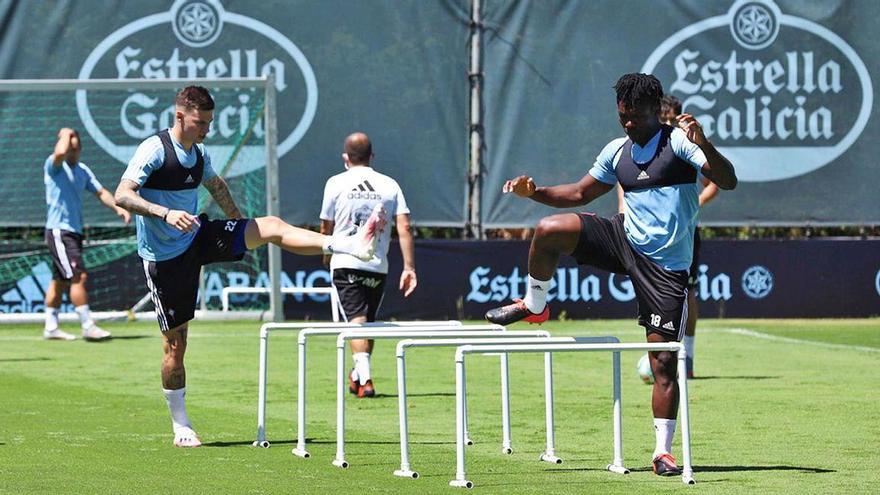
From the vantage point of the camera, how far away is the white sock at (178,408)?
9.44m

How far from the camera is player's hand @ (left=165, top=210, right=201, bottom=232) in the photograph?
867 centimetres

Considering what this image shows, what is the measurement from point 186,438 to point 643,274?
9.94 feet

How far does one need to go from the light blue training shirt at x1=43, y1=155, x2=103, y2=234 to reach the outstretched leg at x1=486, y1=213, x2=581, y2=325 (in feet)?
32.4

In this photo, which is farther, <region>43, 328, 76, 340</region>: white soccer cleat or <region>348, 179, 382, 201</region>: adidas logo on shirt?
<region>43, 328, 76, 340</region>: white soccer cleat

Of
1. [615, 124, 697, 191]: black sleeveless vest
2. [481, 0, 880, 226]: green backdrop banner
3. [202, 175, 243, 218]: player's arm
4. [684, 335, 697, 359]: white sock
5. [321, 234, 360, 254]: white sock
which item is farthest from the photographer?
[481, 0, 880, 226]: green backdrop banner

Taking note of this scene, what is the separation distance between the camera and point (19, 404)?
11.6m

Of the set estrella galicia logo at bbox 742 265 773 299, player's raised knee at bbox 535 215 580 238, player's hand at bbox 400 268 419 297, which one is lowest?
estrella galicia logo at bbox 742 265 773 299

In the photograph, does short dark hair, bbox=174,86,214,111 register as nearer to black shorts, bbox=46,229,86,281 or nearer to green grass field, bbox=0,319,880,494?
green grass field, bbox=0,319,880,494

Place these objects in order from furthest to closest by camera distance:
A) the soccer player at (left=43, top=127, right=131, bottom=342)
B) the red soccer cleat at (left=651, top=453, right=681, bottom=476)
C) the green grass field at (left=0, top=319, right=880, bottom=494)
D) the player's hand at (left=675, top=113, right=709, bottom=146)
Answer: the soccer player at (left=43, top=127, right=131, bottom=342)
the red soccer cleat at (left=651, top=453, right=681, bottom=476)
the green grass field at (left=0, top=319, right=880, bottom=494)
the player's hand at (left=675, top=113, right=709, bottom=146)

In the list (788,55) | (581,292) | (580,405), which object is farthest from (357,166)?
(788,55)

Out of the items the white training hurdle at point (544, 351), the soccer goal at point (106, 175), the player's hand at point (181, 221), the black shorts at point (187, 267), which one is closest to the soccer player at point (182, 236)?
the black shorts at point (187, 267)

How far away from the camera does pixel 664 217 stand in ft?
26.9

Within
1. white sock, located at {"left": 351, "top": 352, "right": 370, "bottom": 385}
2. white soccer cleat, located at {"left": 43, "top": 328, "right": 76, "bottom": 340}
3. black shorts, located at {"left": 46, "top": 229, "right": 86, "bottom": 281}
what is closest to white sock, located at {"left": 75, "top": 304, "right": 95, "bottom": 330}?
black shorts, located at {"left": 46, "top": 229, "right": 86, "bottom": 281}

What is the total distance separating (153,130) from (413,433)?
38.5ft
